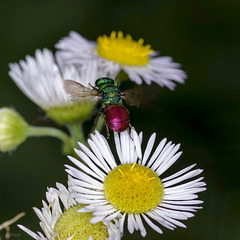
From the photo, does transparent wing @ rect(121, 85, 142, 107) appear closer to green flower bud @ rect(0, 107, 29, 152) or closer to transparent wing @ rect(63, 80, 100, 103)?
transparent wing @ rect(63, 80, 100, 103)

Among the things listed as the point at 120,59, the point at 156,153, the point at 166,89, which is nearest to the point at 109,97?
the point at 156,153

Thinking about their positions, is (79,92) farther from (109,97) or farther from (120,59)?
(120,59)

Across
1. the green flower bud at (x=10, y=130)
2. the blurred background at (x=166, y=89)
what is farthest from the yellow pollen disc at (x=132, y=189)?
the blurred background at (x=166, y=89)

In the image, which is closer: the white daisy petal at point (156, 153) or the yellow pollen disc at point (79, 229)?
the yellow pollen disc at point (79, 229)

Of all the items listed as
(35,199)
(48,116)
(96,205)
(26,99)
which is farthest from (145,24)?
(96,205)

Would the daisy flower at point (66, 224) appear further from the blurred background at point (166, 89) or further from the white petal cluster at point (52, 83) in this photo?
the blurred background at point (166, 89)
